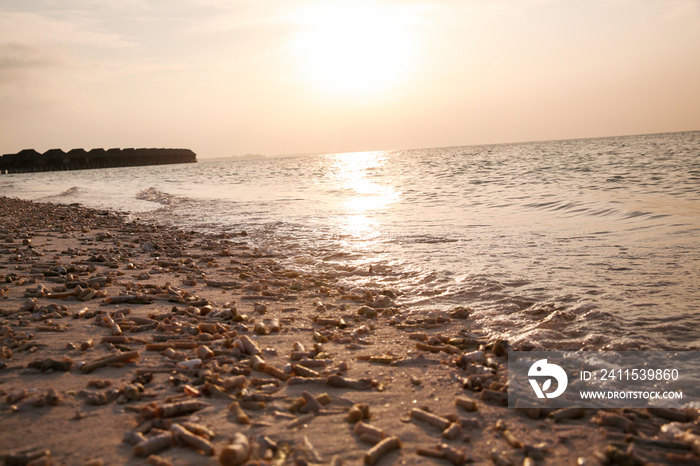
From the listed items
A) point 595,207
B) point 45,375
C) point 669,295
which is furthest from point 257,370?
point 595,207

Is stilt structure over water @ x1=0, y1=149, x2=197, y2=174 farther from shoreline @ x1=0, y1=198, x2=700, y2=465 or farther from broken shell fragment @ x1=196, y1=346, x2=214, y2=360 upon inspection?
broken shell fragment @ x1=196, y1=346, x2=214, y2=360

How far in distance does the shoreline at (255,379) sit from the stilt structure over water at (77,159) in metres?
91.5

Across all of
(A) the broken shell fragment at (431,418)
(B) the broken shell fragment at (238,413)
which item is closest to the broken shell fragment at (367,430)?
(A) the broken shell fragment at (431,418)

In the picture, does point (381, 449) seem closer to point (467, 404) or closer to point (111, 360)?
point (467, 404)

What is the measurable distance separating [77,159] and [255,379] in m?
101

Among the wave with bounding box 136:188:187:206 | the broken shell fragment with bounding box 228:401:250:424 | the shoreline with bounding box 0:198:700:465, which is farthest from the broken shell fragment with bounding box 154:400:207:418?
the wave with bounding box 136:188:187:206

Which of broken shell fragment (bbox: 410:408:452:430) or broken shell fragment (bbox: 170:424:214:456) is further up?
broken shell fragment (bbox: 170:424:214:456)

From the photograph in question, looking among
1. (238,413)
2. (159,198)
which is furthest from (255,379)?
(159,198)

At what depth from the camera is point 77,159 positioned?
3410 inches

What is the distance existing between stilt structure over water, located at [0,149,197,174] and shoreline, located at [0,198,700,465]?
91.5 metres

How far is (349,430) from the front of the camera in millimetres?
2695

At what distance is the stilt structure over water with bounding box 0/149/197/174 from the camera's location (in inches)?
3078

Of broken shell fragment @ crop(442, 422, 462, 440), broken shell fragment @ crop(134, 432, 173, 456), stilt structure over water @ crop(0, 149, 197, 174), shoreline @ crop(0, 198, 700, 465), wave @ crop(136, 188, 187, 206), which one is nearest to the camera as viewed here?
broken shell fragment @ crop(134, 432, 173, 456)

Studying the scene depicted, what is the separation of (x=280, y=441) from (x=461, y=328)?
2858 mm
